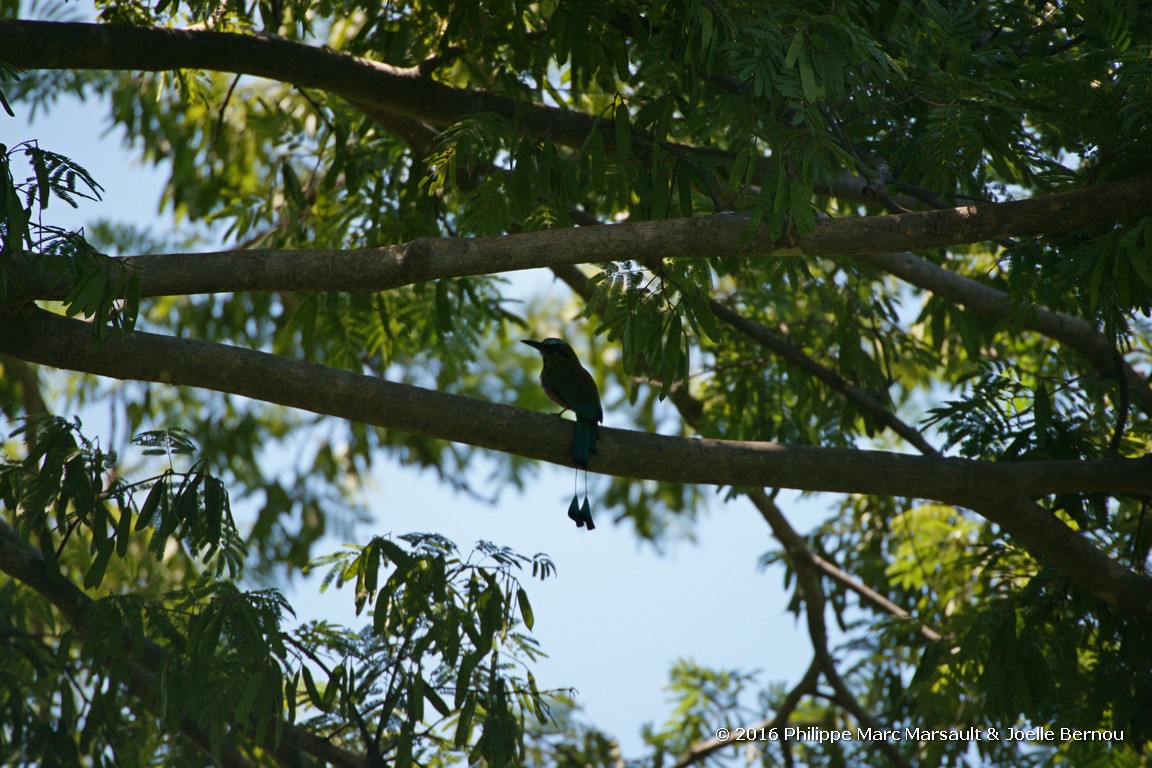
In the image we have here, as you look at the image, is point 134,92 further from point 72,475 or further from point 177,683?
point 177,683

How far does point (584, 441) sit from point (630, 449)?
0.64ft

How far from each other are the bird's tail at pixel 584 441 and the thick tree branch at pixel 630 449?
0.13 feet

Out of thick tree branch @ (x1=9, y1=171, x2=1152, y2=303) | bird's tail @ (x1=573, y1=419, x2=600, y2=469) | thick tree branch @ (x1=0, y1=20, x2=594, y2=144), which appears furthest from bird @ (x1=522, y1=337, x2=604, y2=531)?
thick tree branch @ (x1=0, y1=20, x2=594, y2=144)

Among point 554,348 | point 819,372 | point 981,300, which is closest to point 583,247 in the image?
point 554,348

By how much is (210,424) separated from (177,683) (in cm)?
529

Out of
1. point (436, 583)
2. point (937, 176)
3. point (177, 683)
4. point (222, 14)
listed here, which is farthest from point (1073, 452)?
point (222, 14)

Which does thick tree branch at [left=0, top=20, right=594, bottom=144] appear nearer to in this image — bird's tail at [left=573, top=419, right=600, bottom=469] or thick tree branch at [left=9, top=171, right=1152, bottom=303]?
thick tree branch at [left=9, top=171, right=1152, bottom=303]

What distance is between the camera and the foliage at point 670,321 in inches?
147

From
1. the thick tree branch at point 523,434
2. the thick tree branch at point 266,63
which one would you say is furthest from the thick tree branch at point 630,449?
the thick tree branch at point 266,63

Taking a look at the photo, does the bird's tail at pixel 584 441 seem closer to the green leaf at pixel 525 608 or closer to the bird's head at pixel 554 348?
the green leaf at pixel 525 608

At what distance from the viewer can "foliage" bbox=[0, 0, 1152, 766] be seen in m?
3.75

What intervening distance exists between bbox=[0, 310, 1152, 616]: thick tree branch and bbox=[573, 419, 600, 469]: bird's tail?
40 millimetres

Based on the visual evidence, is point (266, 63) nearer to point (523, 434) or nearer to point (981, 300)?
point (523, 434)

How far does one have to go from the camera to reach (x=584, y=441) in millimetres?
4219
